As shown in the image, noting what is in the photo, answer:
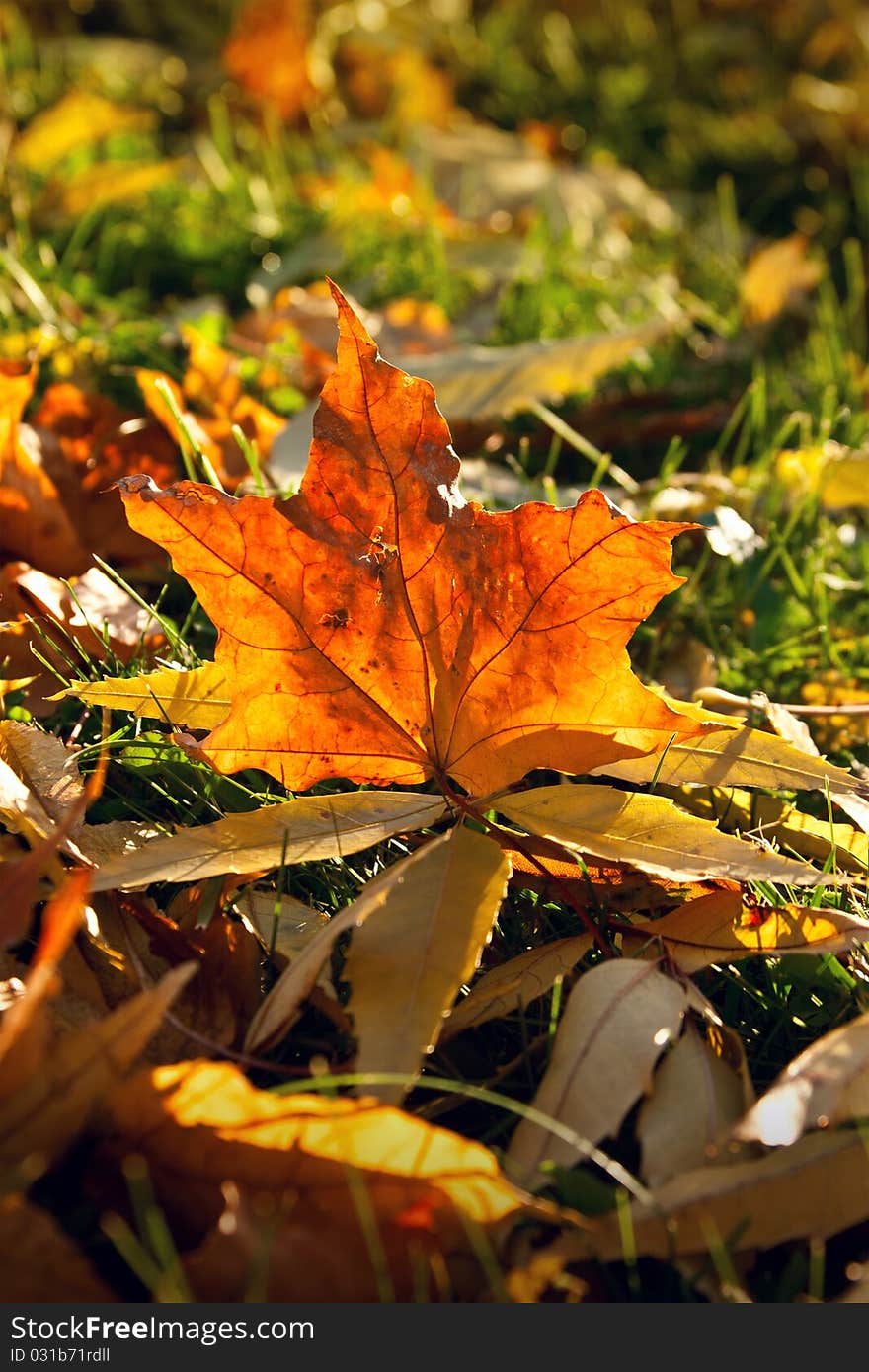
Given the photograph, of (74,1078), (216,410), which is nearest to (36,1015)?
(74,1078)

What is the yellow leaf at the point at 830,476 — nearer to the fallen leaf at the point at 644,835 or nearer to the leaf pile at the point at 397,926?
the leaf pile at the point at 397,926

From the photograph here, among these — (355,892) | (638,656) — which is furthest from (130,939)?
(638,656)

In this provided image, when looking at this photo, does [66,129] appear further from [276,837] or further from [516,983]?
[516,983]

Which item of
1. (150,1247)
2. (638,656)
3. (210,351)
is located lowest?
(638,656)

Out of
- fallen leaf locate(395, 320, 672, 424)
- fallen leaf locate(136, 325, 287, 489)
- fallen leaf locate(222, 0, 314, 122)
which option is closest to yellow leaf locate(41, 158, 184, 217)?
fallen leaf locate(136, 325, 287, 489)

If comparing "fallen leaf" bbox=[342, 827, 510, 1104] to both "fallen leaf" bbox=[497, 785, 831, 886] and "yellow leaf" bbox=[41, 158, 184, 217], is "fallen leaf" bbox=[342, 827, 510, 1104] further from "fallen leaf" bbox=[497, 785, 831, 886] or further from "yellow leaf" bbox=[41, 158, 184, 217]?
"yellow leaf" bbox=[41, 158, 184, 217]

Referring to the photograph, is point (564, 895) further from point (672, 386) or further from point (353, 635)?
point (672, 386)
